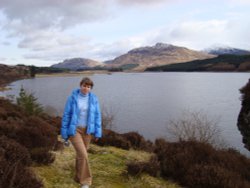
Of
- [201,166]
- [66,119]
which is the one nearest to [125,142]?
[201,166]

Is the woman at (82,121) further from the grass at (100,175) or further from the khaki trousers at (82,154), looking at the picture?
the grass at (100,175)

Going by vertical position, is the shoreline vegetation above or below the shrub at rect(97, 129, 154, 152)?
above

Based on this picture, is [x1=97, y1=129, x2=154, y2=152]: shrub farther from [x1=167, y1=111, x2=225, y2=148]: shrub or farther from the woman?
[x1=167, y1=111, x2=225, y2=148]: shrub

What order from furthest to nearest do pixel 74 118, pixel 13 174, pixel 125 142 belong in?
pixel 125 142 < pixel 74 118 < pixel 13 174

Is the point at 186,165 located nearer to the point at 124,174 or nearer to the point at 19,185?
the point at 124,174

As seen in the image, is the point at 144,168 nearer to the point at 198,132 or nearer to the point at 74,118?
the point at 74,118

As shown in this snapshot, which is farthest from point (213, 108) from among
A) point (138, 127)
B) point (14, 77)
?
point (14, 77)

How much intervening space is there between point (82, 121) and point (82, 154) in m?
0.64

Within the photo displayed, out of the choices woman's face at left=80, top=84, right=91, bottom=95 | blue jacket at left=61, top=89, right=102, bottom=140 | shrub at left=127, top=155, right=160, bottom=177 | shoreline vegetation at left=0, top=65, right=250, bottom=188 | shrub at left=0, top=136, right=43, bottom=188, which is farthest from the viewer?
shrub at left=127, top=155, right=160, bottom=177

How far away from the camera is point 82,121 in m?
6.19

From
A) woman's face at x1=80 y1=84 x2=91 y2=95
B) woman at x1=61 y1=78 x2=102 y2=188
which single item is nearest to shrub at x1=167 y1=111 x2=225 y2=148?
woman at x1=61 y1=78 x2=102 y2=188

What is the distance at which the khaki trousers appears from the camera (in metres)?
6.12

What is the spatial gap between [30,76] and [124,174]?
17810 centimetres

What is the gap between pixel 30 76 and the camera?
17725cm
